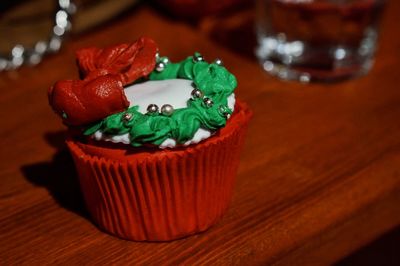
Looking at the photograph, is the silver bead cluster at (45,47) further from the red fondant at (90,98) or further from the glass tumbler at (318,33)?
the red fondant at (90,98)

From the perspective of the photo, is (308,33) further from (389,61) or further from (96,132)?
(96,132)

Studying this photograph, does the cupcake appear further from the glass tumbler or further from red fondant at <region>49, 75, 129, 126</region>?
the glass tumbler

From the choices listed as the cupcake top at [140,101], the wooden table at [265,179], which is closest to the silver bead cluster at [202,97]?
the cupcake top at [140,101]

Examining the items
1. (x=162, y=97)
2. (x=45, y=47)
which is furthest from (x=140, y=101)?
(x=45, y=47)

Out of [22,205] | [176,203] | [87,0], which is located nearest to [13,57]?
[87,0]

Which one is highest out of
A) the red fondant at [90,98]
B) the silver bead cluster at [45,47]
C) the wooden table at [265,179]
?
the red fondant at [90,98]

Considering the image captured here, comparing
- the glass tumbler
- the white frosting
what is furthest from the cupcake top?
the glass tumbler

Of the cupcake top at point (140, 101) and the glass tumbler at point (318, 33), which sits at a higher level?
the cupcake top at point (140, 101)
